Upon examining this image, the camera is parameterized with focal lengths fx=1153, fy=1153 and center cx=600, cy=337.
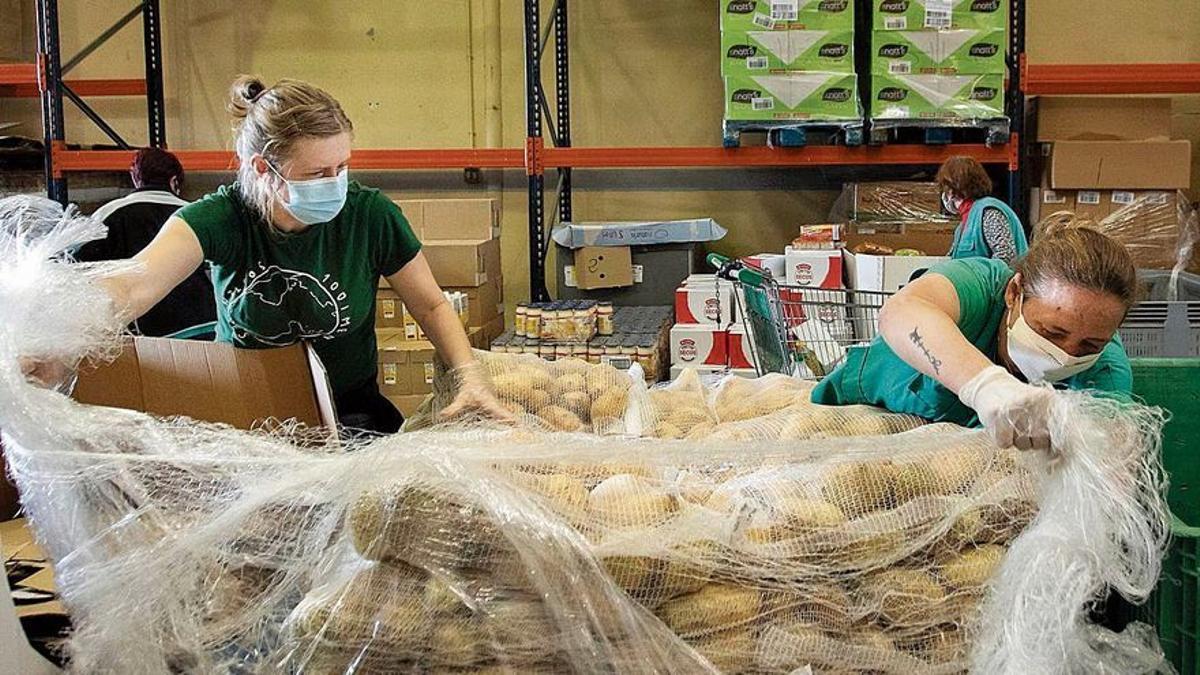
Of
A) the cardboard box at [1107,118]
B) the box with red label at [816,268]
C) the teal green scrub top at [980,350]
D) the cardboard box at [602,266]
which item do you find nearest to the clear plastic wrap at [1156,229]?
the cardboard box at [1107,118]

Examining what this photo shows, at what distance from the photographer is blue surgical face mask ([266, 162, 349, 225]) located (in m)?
1.84

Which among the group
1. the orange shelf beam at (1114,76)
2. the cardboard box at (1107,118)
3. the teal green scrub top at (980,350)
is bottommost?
the teal green scrub top at (980,350)

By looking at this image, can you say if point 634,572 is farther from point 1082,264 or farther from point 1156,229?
point 1156,229

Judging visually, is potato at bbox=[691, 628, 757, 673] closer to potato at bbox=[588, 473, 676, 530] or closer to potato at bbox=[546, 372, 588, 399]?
potato at bbox=[588, 473, 676, 530]

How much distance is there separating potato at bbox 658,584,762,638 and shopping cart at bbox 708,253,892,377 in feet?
6.31

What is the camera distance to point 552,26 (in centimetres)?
561

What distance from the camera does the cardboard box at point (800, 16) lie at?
4496 millimetres

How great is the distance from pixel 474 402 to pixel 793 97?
3053 millimetres

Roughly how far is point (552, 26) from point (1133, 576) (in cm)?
486

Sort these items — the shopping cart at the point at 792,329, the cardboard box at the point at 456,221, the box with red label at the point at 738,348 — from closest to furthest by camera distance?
the shopping cart at the point at 792,329 → the box with red label at the point at 738,348 → the cardboard box at the point at 456,221

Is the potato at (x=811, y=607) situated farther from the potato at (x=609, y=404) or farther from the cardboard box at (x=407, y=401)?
the cardboard box at (x=407, y=401)

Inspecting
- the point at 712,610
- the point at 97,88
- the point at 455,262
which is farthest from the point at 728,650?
the point at 97,88

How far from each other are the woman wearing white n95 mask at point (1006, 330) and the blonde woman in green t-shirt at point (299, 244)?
0.64 m

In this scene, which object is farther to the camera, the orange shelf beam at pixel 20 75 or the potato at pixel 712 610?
the orange shelf beam at pixel 20 75
